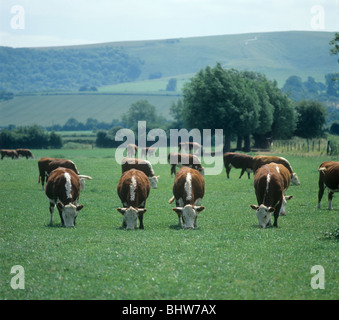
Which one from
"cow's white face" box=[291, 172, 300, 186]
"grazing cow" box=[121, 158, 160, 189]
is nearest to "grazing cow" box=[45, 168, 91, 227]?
"grazing cow" box=[121, 158, 160, 189]

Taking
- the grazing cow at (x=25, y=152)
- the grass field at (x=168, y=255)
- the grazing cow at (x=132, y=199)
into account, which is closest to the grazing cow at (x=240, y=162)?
the grass field at (x=168, y=255)

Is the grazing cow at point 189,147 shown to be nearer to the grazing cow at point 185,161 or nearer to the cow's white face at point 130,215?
the grazing cow at point 185,161

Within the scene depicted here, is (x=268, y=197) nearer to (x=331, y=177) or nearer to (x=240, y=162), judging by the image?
(x=331, y=177)

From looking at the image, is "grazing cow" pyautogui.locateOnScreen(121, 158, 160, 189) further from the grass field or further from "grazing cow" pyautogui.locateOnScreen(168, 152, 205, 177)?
"grazing cow" pyautogui.locateOnScreen(168, 152, 205, 177)

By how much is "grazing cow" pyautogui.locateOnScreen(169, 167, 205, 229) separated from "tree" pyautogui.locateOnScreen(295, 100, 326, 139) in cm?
7370

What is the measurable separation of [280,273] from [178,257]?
2.66 meters

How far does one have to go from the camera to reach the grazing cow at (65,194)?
61.1 ft

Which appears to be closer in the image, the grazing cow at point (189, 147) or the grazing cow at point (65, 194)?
the grazing cow at point (65, 194)

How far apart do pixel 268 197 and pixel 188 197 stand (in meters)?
2.83

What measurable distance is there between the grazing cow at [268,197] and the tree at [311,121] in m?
73.4

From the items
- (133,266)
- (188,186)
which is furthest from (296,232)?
(133,266)

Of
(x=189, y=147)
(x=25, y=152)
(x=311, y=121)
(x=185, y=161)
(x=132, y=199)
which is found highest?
(x=311, y=121)

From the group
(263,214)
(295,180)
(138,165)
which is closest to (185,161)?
(138,165)

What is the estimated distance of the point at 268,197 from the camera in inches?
735
